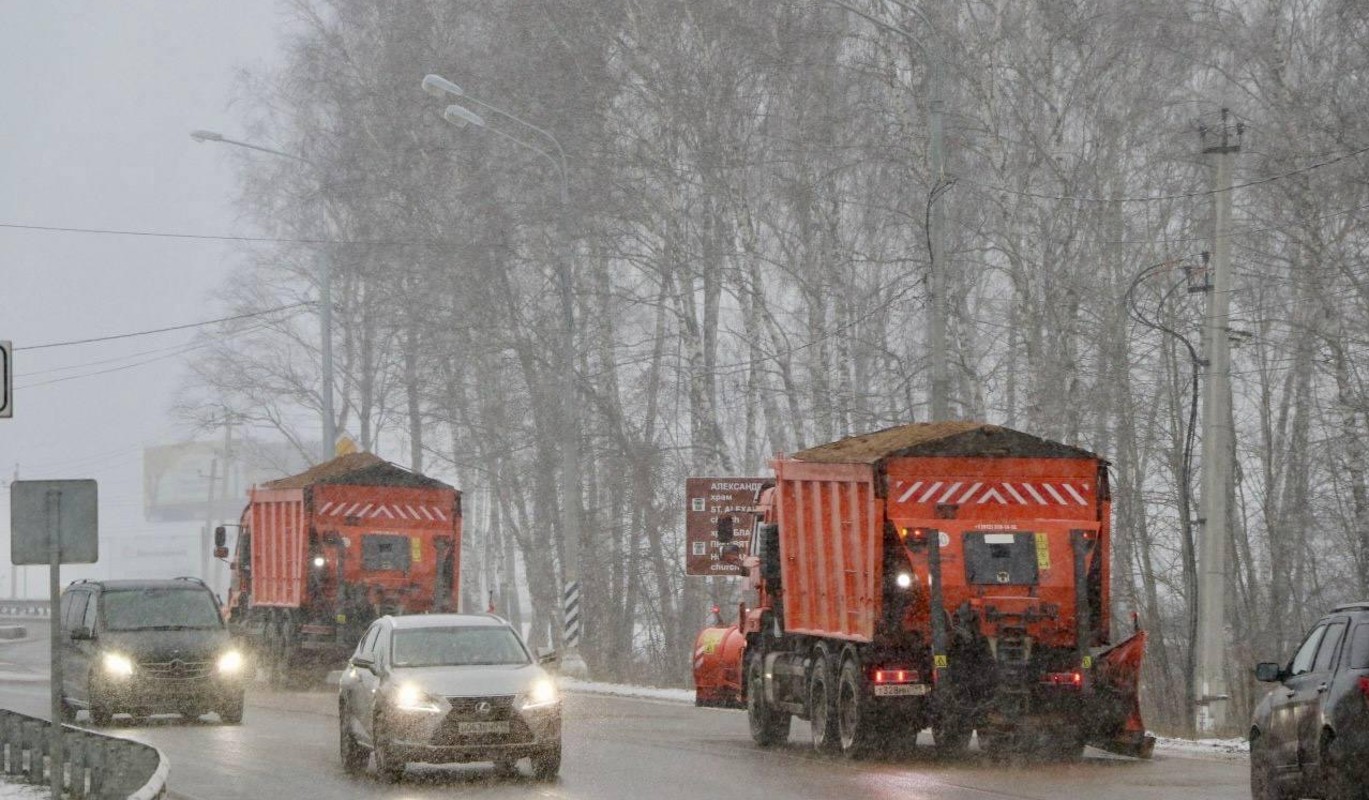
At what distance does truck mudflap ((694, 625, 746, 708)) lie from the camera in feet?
83.9

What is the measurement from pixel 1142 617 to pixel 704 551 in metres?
8.27

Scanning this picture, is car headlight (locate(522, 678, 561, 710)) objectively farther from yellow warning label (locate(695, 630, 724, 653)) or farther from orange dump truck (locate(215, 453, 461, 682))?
orange dump truck (locate(215, 453, 461, 682))

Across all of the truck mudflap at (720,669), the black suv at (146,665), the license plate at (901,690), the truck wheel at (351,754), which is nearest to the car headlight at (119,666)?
the black suv at (146,665)

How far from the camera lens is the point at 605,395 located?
46719mm

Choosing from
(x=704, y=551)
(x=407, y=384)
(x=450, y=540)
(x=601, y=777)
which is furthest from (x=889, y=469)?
(x=407, y=384)

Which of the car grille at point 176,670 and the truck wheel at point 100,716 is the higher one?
the car grille at point 176,670

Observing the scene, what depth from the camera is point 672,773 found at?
18797 mm

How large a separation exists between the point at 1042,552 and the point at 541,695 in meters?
4.82

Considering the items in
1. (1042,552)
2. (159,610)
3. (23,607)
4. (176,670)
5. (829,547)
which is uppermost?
(829,547)

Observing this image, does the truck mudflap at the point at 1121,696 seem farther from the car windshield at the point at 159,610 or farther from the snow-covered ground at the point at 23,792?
the car windshield at the point at 159,610

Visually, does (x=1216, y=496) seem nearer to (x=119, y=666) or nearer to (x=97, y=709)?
(x=119, y=666)

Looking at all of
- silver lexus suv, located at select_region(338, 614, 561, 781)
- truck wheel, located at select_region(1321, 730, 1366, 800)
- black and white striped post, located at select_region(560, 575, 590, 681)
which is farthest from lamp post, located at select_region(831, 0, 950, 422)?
truck wheel, located at select_region(1321, 730, 1366, 800)

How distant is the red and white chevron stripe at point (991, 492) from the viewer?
19891 millimetres

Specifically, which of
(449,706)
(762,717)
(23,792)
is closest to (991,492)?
(762,717)
